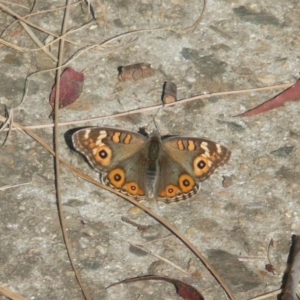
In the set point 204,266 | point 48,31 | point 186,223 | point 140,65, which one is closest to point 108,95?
point 140,65

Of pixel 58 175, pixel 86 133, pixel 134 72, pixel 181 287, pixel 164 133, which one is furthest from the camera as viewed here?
pixel 134 72

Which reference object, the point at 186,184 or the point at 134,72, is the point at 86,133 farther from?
the point at 134,72

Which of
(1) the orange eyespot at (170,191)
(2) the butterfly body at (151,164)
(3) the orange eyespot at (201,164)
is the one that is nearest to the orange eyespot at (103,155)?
(2) the butterfly body at (151,164)

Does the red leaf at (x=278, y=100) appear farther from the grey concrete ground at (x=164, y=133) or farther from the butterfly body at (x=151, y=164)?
the butterfly body at (x=151, y=164)

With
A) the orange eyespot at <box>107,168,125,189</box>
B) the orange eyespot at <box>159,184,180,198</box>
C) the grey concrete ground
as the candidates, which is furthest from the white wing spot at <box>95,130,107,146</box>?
the orange eyespot at <box>159,184,180,198</box>

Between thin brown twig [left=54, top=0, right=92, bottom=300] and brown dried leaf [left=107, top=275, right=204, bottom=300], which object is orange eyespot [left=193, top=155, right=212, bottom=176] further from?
thin brown twig [left=54, top=0, right=92, bottom=300]

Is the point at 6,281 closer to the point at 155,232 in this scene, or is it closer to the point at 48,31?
the point at 155,232

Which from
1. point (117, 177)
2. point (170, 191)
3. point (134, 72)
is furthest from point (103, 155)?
point (134, 72)
